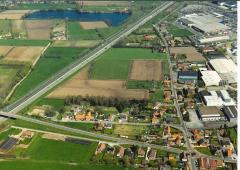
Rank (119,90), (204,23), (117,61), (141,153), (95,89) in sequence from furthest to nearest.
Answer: (204,23), (117,61), (95,89), (119,90), (141,153)

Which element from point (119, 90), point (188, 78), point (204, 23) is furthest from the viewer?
point (204, 23)

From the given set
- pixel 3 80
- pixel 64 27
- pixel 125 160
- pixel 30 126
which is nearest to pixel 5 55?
pixel 3 80

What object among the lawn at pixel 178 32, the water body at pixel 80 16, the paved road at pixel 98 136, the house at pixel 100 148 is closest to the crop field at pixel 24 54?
the paved road at pixel 98 136

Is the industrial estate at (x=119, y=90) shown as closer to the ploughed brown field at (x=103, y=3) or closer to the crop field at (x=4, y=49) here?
the crop field at (x=4, y=49)

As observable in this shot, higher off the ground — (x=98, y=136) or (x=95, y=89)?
(x=95, y=89)

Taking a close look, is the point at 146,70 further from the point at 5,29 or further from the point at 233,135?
the point at 5,29

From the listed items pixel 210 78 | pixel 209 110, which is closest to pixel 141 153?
pixel 209 110

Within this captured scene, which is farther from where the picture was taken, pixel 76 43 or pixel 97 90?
pixel 76 43
